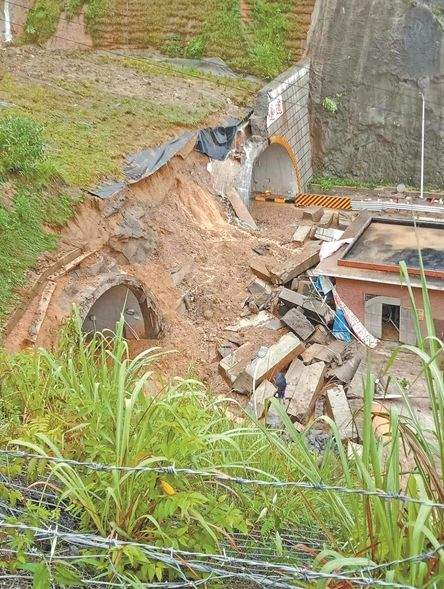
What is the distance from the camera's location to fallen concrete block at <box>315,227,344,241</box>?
1545 cm

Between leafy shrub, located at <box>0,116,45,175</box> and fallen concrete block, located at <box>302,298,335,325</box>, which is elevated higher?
leafy shrub, located at <box>0,116,45,175</box>

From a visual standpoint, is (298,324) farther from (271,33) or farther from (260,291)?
(271,33)

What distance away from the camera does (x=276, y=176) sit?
20.6 m

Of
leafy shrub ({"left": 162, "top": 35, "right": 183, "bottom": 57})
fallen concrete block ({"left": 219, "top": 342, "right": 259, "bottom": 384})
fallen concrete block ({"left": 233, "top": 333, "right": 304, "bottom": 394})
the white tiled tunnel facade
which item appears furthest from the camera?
leafy shrub ({"left": 162, "top": 35, "right": 183, "bottom": 57})

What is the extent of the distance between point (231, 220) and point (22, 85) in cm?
578

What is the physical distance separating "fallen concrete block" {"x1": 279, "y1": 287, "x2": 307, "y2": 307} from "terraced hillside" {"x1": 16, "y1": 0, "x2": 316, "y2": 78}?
8.65m

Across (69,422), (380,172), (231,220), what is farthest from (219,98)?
(69,422)

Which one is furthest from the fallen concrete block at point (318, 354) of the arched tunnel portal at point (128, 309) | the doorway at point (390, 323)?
the arched tunnel portal at point (128, 309)

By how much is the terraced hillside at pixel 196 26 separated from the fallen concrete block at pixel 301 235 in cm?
583

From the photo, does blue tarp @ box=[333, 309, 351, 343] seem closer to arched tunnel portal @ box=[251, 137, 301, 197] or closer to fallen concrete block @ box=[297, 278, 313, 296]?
fallen concrete block @ box=[297, 278, 313, 296]

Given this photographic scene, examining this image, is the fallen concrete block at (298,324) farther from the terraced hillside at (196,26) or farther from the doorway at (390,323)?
the terraced hillside at (196,26)

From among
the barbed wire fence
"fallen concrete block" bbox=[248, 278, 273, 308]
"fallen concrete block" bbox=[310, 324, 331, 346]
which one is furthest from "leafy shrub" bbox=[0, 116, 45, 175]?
the barbed wire fence

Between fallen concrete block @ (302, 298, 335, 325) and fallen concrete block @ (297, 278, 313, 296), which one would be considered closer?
fallen concrete block @ (302, 298, 335, 325)

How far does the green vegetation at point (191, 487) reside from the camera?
283cm
